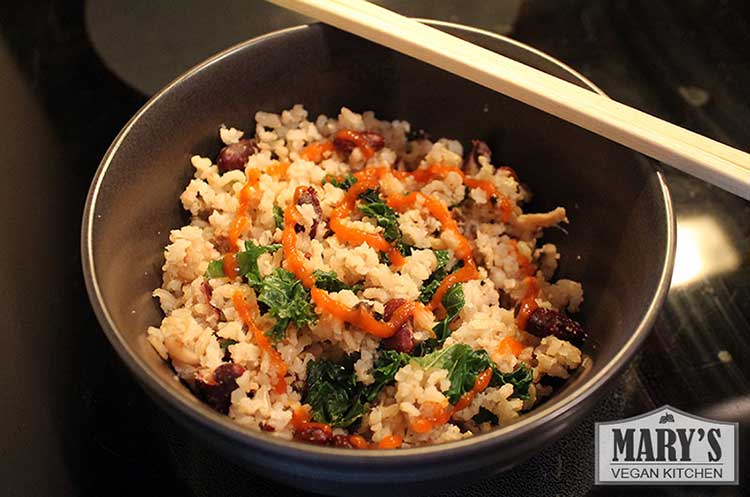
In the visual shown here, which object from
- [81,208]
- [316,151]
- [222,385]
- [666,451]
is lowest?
[666,451]

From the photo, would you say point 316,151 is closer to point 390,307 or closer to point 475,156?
point 475,156

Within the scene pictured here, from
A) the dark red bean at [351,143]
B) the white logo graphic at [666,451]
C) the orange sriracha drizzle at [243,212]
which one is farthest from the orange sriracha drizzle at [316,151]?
the white logo graphic at [666,451]

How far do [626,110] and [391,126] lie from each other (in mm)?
519

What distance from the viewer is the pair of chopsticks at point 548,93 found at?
1219 millimetres

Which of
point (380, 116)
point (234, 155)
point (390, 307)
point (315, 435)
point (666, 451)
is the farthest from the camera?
point (380, 116)

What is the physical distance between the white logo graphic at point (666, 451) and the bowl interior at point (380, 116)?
0.20 metres

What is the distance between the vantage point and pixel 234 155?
4.87ft

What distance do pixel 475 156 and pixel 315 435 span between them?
28.2 inches

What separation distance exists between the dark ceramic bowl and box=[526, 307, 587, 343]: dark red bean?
34 millimetres

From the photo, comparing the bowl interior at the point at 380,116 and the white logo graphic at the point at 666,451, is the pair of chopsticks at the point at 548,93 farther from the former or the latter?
the white logo graphic at the point at 666,451

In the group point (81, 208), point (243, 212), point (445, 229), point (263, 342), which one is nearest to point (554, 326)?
point (445, 229)

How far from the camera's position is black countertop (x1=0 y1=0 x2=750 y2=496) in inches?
52.7

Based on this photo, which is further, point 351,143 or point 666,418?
point 351,143

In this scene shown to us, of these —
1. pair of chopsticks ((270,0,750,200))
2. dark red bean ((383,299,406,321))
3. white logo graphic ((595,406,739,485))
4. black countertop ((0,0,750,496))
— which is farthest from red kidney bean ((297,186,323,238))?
white logo graphic ((595,406,739,485))
